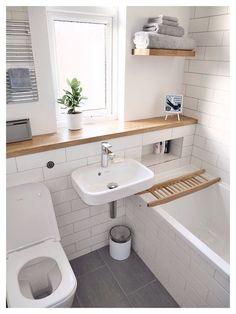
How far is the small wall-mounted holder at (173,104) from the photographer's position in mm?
1967

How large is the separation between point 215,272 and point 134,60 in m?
1.54

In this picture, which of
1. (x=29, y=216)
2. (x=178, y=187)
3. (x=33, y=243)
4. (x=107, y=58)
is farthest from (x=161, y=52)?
(x=33, y=243)

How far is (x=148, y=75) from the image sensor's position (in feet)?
6.28

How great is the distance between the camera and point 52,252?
1.37m

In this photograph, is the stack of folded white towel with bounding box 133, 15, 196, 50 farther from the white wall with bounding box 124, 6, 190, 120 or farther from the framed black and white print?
the framed black and white print

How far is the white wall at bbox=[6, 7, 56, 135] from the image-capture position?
1.37 metres

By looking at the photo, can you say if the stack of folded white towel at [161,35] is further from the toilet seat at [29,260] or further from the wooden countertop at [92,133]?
the toilet seat at [29,260]

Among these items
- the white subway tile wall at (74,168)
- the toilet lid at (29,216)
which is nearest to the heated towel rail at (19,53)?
the white subway tile wall at (74,168)

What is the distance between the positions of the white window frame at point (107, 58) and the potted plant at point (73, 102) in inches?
6.0

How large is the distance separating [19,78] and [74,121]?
0.45m

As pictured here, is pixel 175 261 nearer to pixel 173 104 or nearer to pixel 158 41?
pixel 173 104
